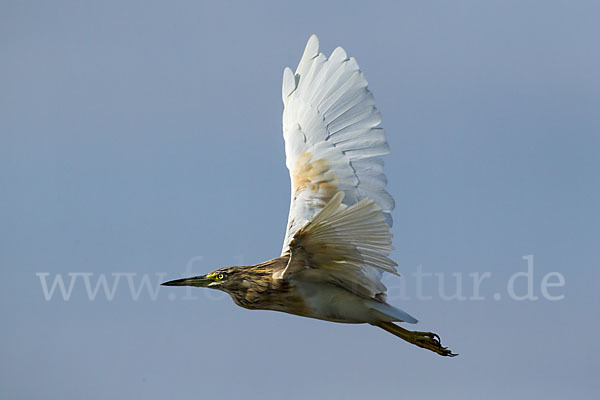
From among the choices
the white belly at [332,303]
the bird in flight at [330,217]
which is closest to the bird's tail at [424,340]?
the bird in flight at [330,217]

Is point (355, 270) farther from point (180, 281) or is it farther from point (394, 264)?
point (180, 281)

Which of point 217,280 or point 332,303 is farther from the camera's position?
point 217,280

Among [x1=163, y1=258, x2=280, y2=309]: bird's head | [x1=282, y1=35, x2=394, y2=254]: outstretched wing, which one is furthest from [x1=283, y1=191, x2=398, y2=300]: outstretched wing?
[x1=282, y1=35, x2=394, y2=254]: outstretched wing

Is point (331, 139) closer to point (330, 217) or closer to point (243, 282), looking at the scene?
point (243, 282)

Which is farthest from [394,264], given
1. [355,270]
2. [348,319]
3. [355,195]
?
[355,195]

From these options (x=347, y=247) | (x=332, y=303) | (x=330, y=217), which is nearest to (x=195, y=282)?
(x=332, y=303)

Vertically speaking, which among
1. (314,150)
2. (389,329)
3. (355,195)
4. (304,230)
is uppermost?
(314,150)

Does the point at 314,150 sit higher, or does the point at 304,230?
the point at 314,150
